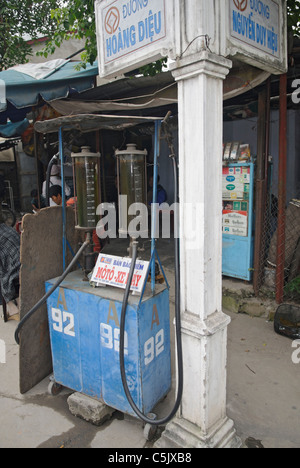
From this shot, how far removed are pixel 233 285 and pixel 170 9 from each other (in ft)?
11.8

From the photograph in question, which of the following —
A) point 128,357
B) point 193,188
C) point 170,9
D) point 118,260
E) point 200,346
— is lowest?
point 128,357

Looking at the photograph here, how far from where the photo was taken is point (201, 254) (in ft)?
7.02

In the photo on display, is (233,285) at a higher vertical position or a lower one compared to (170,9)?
lower

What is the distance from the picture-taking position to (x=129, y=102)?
493 cm

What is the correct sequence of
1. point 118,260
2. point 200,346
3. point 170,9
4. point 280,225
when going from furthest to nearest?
point 280,225, point 118,260, point 200,346, point 170,9

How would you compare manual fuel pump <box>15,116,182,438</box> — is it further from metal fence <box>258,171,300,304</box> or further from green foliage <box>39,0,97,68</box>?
green foliage <box>39,0,97,68</box>

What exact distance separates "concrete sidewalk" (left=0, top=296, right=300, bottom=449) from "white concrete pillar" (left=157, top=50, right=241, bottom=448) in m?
0.34

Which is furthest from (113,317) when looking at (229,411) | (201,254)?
(229,411)

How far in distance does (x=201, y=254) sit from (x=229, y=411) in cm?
154

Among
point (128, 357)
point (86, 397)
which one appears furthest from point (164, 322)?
point (86, 397)

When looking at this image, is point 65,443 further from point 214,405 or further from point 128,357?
point 214,405

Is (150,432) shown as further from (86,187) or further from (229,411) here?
(86,187)

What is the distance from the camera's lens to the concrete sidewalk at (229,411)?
8.32 feet
